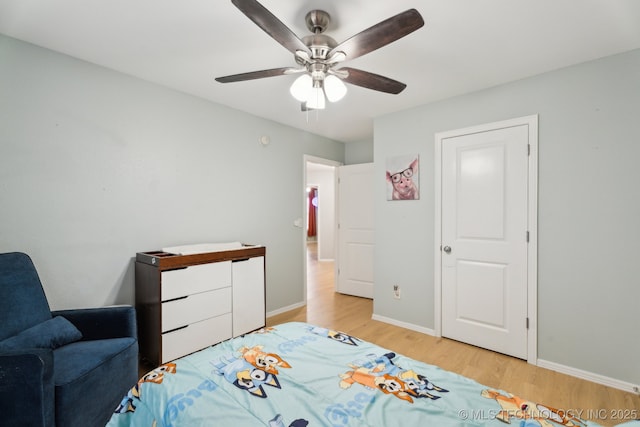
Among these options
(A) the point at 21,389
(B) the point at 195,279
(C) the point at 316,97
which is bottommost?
(A) the point at 21,389

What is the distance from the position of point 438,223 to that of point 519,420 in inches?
86.8

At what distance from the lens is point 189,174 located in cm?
289

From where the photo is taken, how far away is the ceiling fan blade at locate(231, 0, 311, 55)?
116 cm

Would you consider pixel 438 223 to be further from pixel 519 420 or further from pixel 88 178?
pixel 88 178

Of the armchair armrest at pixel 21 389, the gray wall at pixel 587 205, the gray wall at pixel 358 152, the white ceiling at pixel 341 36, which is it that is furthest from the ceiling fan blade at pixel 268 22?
the gray wall at pixel 358 152

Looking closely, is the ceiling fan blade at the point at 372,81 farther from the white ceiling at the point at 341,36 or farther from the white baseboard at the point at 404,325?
the white baseboard at the point at 404,325

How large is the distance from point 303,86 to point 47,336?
210 centimetres

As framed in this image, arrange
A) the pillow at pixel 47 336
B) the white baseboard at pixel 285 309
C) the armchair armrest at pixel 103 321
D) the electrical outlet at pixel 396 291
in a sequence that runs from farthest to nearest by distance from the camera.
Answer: the white baseboard at pixel 285 309 → the electrical outlet at pixel 396 291 → the armchair armrest at pixel 103 321 → the pillow at pixel 47 336

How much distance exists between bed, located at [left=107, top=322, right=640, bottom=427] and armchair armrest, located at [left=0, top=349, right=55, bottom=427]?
43 centimetres

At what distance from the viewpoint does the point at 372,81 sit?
1.81 meters

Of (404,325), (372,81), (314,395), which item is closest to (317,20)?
(372,81)

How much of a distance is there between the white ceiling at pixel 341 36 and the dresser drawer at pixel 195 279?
1670mm

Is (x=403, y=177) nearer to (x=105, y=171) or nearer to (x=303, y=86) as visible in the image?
(x=303, y=86)

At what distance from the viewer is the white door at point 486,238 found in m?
2.55
